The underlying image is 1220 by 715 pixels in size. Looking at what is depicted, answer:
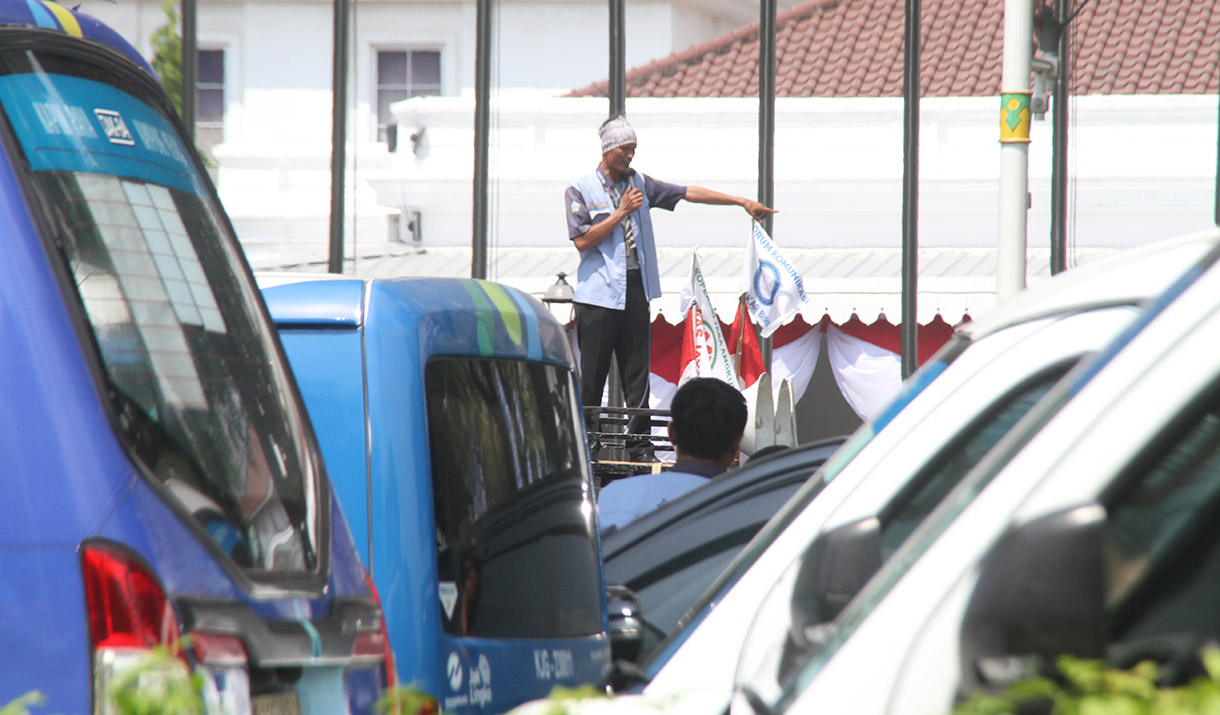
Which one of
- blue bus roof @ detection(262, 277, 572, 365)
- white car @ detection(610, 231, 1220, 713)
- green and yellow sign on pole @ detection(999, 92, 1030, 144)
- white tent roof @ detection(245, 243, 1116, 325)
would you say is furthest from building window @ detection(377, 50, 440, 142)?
white car @ detection(610, 231, 1220, 713)

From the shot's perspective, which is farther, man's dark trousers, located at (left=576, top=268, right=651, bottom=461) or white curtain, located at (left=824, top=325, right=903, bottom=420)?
white curtain, located at (left=824, top=325, right=903, bottom=420)

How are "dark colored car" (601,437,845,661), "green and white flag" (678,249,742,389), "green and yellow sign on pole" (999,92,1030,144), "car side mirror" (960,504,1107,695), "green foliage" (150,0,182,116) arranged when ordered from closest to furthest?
"car side mirror" (960,504,1107,695) < "dark colored car" (601,437,845,661) < "green and yellow sign on pole" (999,92,1030,144) < "green and white flag" (678,249,742,389) < "green foliage" (150,0,182,116)

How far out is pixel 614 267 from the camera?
7867mm

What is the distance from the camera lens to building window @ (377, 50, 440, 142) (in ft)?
72.7

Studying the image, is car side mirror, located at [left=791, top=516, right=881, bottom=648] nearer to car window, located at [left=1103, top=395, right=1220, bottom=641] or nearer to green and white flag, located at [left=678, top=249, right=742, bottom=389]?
car window, located at [left=1103, top=395, right=1220, bottom=641]

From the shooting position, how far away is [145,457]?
246 centimetres

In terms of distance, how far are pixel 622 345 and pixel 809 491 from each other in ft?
Result: 18.2

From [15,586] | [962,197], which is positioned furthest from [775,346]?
[15,586]

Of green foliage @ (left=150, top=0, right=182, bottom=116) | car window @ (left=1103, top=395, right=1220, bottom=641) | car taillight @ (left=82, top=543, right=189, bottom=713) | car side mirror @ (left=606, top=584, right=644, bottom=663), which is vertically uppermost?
green foliage @ (left=150, top=0, right=182, bottom=116)

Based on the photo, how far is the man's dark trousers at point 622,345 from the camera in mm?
7922

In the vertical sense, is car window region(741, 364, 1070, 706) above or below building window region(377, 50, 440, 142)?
below

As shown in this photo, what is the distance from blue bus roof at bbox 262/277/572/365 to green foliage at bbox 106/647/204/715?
176 centimetres

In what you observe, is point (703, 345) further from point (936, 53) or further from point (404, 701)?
point (936, 53)

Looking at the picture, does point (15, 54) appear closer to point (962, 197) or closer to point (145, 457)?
point (145, 457)
